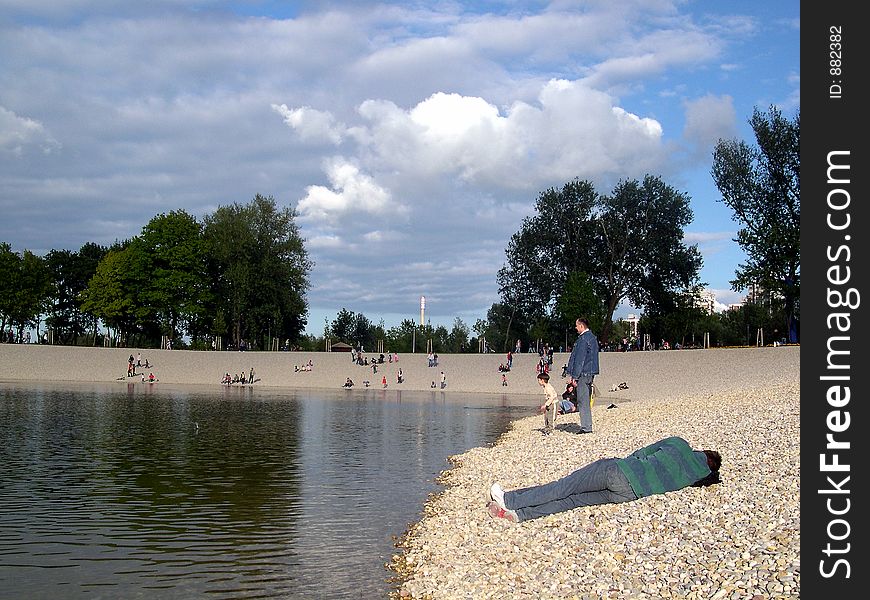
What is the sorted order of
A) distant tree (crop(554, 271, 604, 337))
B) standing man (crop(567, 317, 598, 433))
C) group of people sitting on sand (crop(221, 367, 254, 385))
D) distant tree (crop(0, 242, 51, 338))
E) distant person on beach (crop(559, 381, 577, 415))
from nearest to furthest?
standing man (crop(567, 317, 598, 433)), distant person on beach (crop(559, 381, 577, 415)), group of people sitting on sand (crop(221, 367, 254, 385)), distant tree (crop(554, 271, 604, 337)), distant tree (crop(0, 242, 51, 338))

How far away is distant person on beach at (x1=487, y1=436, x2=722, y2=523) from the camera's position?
9.35 m

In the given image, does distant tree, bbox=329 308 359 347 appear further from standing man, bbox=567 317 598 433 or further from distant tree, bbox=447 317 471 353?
standing man, bbox=567 317 598 433

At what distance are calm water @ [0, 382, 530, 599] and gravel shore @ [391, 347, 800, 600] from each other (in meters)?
0.68

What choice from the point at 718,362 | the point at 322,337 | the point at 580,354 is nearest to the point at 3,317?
the point at 322,337

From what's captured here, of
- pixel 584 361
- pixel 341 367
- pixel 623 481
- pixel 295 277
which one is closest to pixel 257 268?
pixel 295 277

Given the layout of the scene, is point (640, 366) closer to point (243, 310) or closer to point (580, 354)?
point (580, 354)

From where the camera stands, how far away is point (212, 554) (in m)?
9.30

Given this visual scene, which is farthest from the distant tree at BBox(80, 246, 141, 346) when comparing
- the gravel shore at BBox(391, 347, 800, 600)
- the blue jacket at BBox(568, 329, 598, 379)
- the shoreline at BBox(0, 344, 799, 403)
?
the gravel shore at BBox(391, 347, 800, 600)

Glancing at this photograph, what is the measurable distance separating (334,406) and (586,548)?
Result: 2883 cm

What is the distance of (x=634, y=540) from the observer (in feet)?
26.5

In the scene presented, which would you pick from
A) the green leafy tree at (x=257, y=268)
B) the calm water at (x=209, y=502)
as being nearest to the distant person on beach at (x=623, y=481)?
the calm water at (x=209, y=502)

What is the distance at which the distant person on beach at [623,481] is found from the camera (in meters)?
9.35

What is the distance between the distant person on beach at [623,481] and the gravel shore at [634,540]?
0.12 metres

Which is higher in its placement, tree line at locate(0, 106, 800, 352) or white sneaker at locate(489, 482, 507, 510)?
tree line at locate(0, 106, 800, 352)
